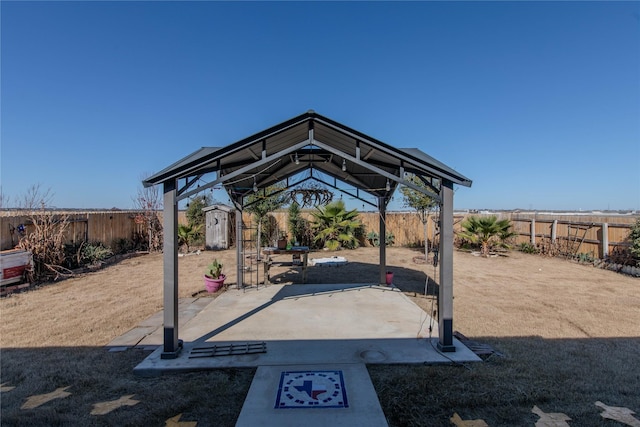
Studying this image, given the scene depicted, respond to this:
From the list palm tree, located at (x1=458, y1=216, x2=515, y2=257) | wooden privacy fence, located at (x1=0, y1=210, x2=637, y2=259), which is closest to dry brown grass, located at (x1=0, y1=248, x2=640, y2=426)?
wooden privacy fence, located at (x1=0, y1=210, x2=637, y2=259)

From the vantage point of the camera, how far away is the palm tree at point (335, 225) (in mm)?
14383

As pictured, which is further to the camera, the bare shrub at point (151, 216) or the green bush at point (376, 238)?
the green bush at point (376, 238)

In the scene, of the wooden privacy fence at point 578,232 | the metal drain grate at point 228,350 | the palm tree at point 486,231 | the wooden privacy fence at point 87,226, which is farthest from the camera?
the palm tree at point 486,231

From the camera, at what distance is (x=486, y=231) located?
13164mm

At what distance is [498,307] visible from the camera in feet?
20.5

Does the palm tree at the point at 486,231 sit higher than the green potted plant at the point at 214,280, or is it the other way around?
the palm tree at the point at 486,231

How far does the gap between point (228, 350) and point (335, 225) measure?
10889 millimetres

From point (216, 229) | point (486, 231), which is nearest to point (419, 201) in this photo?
point (486, 231)

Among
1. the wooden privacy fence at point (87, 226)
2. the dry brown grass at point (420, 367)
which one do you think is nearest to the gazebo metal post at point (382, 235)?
the dry brown grass at point (420, 367)

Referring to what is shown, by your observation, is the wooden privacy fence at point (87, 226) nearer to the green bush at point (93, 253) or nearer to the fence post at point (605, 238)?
the green bush at point (93, 253)

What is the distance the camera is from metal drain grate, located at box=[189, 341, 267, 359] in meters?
3.87

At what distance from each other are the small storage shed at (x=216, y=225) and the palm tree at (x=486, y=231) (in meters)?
10.6

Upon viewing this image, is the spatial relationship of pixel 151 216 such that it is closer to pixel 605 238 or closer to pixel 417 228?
pixel 417 228

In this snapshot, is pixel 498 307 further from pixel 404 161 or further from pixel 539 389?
pixel 404 161
